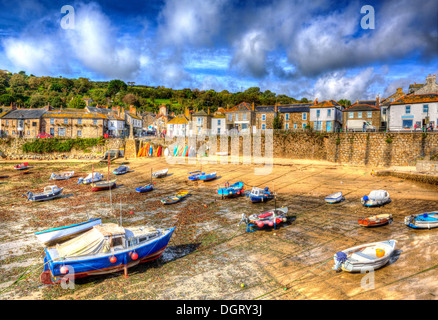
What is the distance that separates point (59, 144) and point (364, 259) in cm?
5694

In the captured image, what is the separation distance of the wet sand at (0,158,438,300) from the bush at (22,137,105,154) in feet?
77.3

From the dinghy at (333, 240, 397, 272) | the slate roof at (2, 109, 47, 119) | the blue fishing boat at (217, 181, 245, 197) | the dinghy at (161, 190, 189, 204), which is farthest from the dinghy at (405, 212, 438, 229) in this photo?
the slate roof at (2, 109, 47, 119)

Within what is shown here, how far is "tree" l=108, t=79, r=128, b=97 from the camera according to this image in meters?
114

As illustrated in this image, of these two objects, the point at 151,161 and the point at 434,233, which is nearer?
the point at 434,233

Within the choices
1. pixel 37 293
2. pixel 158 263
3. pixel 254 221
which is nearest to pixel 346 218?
pixel 254 221

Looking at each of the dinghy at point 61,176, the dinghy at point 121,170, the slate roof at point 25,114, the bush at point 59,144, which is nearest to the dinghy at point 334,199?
the dinghy at point 121,170

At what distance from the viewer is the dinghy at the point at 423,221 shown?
15094 mm

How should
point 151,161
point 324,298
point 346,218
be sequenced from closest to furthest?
point 324,298
point 346,218
point 151,161

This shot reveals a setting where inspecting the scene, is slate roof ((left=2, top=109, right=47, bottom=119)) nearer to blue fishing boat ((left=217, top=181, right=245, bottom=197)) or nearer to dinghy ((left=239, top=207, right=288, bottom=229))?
blue fishing boat ((left=217, top=181, right=245, bottom=197))

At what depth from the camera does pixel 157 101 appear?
10812 centimetres

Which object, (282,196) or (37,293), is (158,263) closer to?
(37,293)

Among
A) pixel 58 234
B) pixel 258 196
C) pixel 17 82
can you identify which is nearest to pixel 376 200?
pixel 258 196

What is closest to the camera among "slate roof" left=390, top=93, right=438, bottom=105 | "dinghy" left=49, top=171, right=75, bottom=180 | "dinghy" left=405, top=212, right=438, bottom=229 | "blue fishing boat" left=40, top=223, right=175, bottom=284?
"blue fishing boat" left=40, top=223, right=175, bottom=284

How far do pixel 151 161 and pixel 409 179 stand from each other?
34.0 m
